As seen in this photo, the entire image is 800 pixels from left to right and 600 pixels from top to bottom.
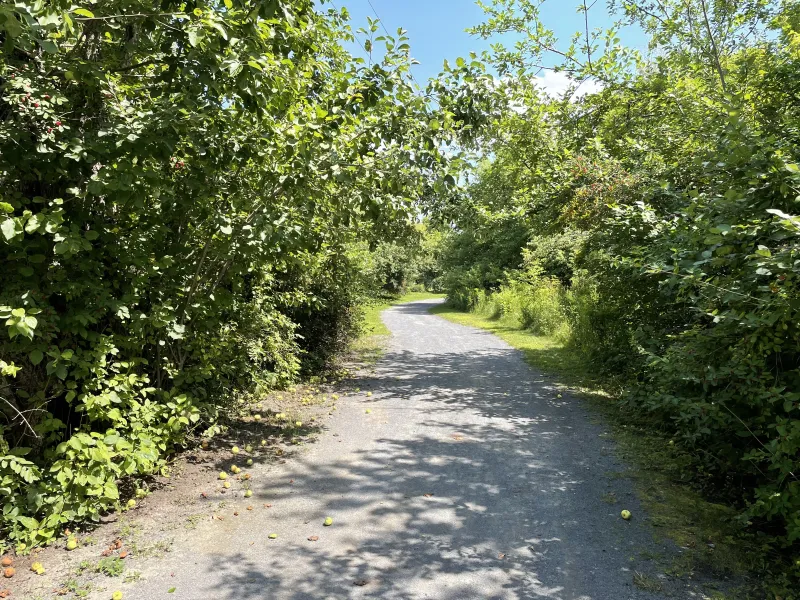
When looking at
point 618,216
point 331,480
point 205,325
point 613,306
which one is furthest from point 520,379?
point 205,325

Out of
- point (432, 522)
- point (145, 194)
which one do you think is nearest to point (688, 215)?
point (432, 522)

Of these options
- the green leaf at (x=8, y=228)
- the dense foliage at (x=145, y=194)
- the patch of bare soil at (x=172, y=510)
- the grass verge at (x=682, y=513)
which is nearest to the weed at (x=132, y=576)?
the patch of bare soil at (x=172, y=510)

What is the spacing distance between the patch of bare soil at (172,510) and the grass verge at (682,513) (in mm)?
3287

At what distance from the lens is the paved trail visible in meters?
3.28

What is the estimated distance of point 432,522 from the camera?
13.5 feet

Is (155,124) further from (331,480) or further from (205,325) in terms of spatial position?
(331,480)

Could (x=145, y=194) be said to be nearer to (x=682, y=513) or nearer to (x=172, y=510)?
(x=172, y=510)

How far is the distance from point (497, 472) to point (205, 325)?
3.38 metres

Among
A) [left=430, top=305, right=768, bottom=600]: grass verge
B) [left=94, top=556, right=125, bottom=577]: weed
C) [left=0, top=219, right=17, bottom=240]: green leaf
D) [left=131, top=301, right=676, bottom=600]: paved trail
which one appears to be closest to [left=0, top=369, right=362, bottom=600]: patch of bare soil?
[left=94, top=556, right=125, bottom=577]: weed

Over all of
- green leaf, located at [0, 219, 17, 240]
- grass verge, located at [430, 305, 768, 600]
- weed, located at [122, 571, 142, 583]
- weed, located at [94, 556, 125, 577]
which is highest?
green leaf, located at [0, 219, 17, 240]

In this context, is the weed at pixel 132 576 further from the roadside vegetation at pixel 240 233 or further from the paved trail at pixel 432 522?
the roadside vegetation at pixel 240 233

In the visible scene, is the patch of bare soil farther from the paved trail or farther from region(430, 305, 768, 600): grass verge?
region(430, 305, 768, 600): grass verge

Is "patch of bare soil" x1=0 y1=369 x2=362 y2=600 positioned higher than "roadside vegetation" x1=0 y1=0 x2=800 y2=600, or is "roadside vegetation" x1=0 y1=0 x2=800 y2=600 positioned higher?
"roadside vegetation" x1=0 y1=0 x2=800 y2=600

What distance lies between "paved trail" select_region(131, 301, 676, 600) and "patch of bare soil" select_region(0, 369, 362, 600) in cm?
19
